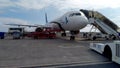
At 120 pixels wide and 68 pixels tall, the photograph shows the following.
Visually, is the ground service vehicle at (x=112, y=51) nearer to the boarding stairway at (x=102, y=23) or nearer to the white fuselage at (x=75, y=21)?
the white fuselage at (x=75, y=21)

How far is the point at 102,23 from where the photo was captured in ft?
145

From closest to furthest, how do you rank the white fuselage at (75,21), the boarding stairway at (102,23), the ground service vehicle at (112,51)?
the ground service vehicle at (112,51) < the white fuselage at (75,21) < the boarding stairway at (102,23)

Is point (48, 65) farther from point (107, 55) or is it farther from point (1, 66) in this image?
point (107, 55)

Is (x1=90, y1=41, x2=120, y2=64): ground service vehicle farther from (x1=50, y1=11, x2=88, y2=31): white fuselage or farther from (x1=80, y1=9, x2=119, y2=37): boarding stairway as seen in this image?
(x1=80, y1=9, x2=119, y2=37): boarding stairway

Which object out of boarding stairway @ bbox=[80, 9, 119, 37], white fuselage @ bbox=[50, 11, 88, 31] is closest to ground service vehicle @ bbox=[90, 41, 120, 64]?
white fuselage @ bbox=[50, 11, 88, 31]

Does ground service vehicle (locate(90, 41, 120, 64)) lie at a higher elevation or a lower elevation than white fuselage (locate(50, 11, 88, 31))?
lower

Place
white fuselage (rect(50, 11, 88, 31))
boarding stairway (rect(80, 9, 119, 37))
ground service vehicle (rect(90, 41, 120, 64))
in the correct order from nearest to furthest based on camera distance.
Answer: ground service vehicle (rect(90, 41, 120, 64)) < white fuselage (rect(50, 11, 88, 31)) < boarding stairway (rect(80, 9, 119, 37))

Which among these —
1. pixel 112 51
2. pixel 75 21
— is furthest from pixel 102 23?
pixel 112 51

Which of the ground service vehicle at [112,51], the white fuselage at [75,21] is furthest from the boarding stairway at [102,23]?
the ground service vehicle at [112,51]

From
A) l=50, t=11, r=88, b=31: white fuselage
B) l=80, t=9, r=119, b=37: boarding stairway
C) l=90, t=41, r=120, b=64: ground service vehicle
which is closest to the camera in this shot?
l=90, t=41, r=120, b=64: ground service vehicle

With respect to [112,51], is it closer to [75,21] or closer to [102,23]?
[75,21]

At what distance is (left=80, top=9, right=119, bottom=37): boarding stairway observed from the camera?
4253cm

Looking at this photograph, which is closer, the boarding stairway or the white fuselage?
the white fuselage

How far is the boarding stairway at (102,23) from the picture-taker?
42531 millimetres
